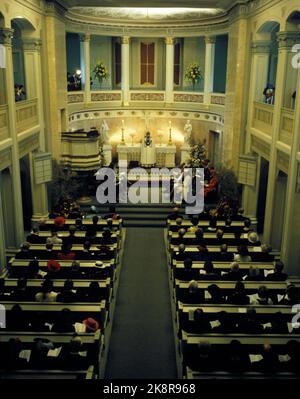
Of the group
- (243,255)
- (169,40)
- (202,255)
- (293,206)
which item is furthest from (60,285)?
(169,40)

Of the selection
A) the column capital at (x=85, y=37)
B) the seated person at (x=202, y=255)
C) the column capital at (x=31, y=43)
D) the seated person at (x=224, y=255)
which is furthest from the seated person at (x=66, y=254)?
the column capital at (x=85, y=37)

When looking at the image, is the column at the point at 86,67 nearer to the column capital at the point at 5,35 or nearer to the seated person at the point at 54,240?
the column capital at the point at 5,35

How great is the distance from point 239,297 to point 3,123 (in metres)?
7.90

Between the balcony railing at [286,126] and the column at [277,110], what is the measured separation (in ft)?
0.42

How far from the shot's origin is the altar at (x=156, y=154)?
23250mm

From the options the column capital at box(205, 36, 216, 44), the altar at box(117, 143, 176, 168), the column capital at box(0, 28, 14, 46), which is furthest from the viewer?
the altar at box(117, 143, 176, 168)

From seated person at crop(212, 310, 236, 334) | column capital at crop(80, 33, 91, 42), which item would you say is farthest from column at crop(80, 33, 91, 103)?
seated person at crop(212, 310, 236, 334)

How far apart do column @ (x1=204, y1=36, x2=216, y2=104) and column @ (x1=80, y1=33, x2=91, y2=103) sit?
590cm

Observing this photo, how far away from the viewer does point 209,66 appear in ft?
72.8

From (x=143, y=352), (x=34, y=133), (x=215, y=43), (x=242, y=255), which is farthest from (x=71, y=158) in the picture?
(x=215, y=43)

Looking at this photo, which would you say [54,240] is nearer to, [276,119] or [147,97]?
[276,119]

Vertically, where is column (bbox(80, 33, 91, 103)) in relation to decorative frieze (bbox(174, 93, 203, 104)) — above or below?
above

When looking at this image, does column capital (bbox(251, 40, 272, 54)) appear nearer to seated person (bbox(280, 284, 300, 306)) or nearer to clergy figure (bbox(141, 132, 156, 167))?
clergy figure (bbox(141, 132, 156, 167))

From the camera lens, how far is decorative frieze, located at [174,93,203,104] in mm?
22836
